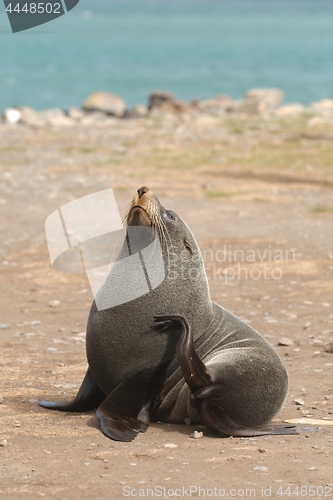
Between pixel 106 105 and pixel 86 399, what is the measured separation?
2696cm

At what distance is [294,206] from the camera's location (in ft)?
44.3

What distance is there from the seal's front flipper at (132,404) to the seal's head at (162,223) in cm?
73

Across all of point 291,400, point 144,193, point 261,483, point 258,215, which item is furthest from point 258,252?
point 261,483

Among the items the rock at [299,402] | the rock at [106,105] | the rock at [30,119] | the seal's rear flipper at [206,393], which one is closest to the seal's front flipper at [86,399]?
the seal's rear flipper at [206,393]

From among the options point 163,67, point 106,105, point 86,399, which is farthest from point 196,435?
point 163,67

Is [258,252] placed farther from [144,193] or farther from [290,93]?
[290,93]

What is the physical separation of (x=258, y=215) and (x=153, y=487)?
9129 mm

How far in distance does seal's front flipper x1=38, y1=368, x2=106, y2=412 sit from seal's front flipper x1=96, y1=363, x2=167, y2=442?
29 cm

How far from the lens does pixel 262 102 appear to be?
32188 mm

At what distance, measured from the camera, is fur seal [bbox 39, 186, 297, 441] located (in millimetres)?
4832

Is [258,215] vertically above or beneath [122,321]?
beneath

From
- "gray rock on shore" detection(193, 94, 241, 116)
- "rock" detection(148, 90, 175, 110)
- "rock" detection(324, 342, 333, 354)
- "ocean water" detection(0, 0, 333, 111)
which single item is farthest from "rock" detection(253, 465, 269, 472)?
"rock" detection(148, 90, 175, 110)

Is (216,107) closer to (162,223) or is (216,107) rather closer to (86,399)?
(162,223)

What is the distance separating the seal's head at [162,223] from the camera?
5.05m
